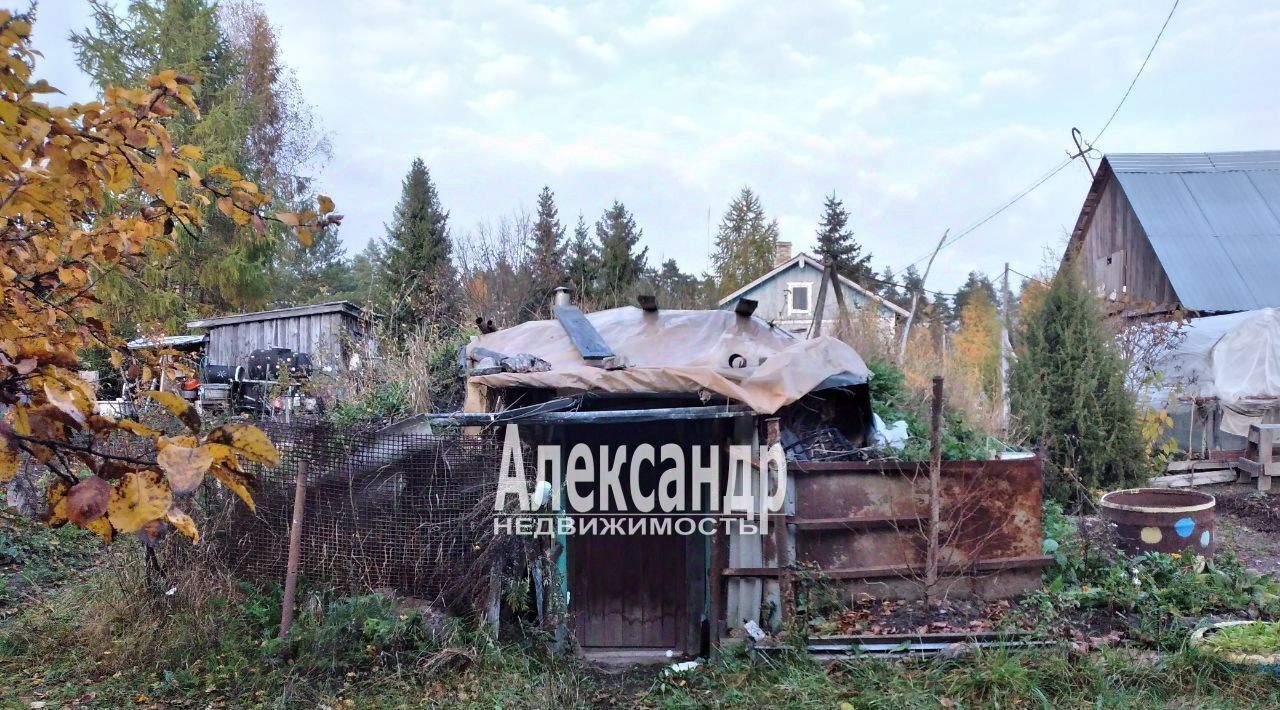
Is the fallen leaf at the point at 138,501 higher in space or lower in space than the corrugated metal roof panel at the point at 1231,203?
lower

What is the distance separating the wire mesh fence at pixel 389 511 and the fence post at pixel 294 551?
7 cm

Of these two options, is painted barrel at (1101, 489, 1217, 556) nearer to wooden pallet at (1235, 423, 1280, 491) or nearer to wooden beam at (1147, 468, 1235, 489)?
wooden beam at (1147, 468, 1235, 489)

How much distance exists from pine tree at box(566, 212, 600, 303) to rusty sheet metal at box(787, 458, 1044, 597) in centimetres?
1495

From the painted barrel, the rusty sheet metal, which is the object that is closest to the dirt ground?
the painted barrel

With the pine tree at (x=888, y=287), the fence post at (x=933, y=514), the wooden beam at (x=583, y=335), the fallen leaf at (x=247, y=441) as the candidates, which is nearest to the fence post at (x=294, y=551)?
the wooden beam at (x=583, y=335)

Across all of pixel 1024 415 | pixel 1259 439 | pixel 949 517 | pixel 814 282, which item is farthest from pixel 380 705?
pixel 814 282

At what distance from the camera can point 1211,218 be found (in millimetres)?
15953

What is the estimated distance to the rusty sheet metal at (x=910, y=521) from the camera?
539cm

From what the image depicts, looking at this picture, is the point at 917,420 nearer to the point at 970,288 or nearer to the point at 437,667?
the point at 437,667

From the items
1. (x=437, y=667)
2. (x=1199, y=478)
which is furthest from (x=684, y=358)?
(x=1199, y=478)

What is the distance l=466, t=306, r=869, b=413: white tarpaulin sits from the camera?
213 inches

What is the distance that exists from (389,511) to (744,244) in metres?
31.2

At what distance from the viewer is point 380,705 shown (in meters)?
4.50

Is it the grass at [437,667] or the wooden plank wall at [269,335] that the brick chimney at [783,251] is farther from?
the grass at [437,667]
